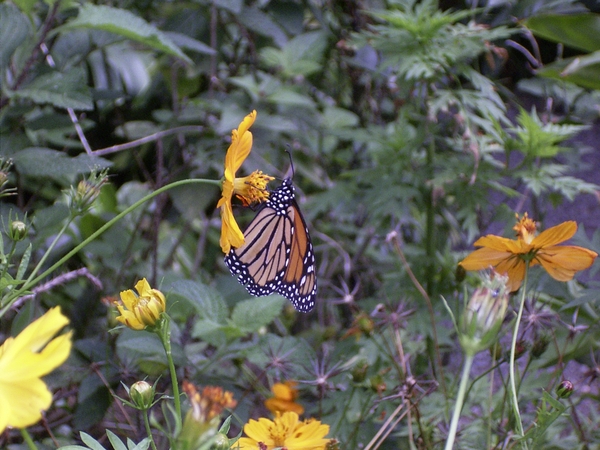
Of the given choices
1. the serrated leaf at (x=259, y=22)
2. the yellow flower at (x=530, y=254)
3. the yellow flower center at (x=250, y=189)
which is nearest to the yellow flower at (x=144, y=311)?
the yellow flower center at (x=250, y=189)

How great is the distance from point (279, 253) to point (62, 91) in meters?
0.47

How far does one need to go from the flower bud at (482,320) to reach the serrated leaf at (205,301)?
1.52 ft

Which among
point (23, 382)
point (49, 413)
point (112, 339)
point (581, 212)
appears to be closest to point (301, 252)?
point (112, 339)

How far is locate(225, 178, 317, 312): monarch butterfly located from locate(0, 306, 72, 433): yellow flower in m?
0.71

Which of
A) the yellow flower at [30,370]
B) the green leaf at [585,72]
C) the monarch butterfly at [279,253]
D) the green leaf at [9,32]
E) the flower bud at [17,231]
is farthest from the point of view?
the monarch butterfly at [279,253]

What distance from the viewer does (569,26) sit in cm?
97

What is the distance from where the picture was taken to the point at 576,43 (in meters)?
1.00

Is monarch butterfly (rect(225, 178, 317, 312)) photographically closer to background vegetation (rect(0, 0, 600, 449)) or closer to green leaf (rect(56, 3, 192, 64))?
background vegetation (rect(0, 0, 600, 449))

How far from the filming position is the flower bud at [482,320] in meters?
0.47

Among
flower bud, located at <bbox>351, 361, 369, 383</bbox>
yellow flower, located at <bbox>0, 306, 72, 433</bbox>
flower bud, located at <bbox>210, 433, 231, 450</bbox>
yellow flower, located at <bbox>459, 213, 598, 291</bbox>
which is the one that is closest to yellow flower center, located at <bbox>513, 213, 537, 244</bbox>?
yellow flower, located at <bbox>459, 213, 598, 291</bbox>

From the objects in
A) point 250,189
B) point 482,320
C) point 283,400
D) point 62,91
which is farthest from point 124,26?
point 482,320

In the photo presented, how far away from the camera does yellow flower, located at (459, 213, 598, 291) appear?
658mm

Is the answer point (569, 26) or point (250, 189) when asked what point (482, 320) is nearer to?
point (250, 189)

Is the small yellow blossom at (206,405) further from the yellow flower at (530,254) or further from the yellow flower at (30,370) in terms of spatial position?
the yellow flower at (530,254)
